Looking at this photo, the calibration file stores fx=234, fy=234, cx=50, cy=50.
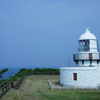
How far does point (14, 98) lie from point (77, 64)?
17539 mm

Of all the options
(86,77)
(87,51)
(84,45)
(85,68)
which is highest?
(84,45)

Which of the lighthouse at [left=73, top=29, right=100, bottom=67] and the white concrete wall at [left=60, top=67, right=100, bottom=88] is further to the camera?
the lighthouse at [left=73, top=29, right=100, bottom=67]

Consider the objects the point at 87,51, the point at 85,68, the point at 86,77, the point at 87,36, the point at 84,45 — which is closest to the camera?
the point at 85,68

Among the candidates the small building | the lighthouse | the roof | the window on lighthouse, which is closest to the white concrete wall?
the small building

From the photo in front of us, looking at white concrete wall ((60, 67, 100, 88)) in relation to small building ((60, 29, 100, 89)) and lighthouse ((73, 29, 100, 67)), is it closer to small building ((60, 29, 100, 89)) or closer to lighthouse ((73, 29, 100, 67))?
small building ((60, 29, 100, 89))

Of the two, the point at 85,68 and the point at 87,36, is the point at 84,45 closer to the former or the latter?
the point at 87,36

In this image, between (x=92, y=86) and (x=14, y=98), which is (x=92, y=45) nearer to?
(x=92, y=86)

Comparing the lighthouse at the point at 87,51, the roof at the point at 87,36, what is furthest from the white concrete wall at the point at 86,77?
the roof at the point at 87,36

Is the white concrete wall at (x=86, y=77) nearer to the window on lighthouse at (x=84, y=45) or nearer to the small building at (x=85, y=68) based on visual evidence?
the small building at (x=85, y=68)

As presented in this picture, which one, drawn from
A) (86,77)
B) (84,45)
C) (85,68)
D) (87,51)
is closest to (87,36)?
(84,45)

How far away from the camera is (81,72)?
95.1ft

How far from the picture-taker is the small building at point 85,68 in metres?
28.9

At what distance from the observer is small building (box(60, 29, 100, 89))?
28.9 m

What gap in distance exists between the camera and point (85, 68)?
2873 cm
